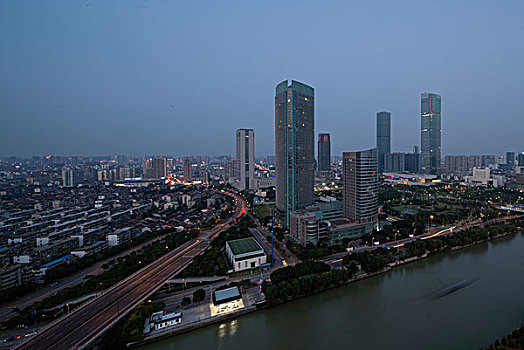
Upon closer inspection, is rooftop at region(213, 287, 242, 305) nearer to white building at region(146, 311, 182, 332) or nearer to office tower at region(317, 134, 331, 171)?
white building at region(146, 311, 182, 332)

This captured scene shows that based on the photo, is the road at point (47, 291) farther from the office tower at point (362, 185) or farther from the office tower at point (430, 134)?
the office tower at point (430, 134)

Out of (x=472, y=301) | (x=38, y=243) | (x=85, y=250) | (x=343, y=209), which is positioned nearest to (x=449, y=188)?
(x=343, y=209)

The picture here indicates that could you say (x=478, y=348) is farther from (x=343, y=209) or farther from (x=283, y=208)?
(x=283, y=208)

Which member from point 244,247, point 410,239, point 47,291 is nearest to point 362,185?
point 410,239

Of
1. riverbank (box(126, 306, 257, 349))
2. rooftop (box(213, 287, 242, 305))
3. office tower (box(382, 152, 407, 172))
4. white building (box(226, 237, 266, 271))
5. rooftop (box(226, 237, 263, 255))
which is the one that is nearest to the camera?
riverbank (box(126, 306, 257, 349))

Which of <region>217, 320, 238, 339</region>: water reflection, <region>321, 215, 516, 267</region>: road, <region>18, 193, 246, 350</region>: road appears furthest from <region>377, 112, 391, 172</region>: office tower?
<region>217, 320, 238, 339</region>: water reflection

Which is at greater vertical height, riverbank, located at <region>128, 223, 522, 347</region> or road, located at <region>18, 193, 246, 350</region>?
road, located at <region>18, 193, 246, 350</region>
